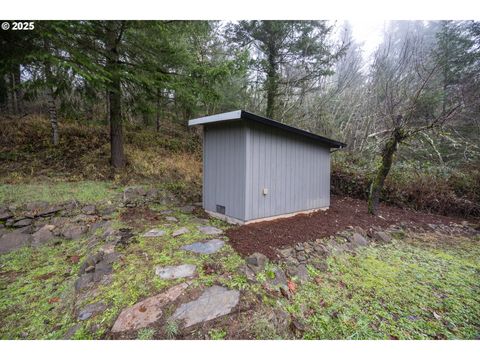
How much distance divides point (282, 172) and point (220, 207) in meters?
1.43

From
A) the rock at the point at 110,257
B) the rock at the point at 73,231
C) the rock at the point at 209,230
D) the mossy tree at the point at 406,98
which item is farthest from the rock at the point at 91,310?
the mossy tree at the point at 406,98

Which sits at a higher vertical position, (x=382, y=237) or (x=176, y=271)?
(x=176, y=271)

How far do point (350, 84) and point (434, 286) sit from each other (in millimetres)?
8406

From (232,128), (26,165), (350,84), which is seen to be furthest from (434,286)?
(26,165)

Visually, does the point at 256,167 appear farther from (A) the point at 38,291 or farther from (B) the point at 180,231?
(A) the point at 38,291

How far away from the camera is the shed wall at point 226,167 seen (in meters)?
3.95

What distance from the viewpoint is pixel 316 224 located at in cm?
430

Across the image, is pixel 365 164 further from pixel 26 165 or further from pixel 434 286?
pixel 26 165

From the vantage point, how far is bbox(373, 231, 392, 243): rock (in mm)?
4180

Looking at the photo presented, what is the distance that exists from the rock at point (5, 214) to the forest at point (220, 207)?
2 cm

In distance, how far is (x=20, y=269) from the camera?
3.02m

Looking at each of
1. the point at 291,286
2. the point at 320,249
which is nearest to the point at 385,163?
the point at 320,249

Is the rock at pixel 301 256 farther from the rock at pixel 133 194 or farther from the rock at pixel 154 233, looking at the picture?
the rock at pixel 133 194
